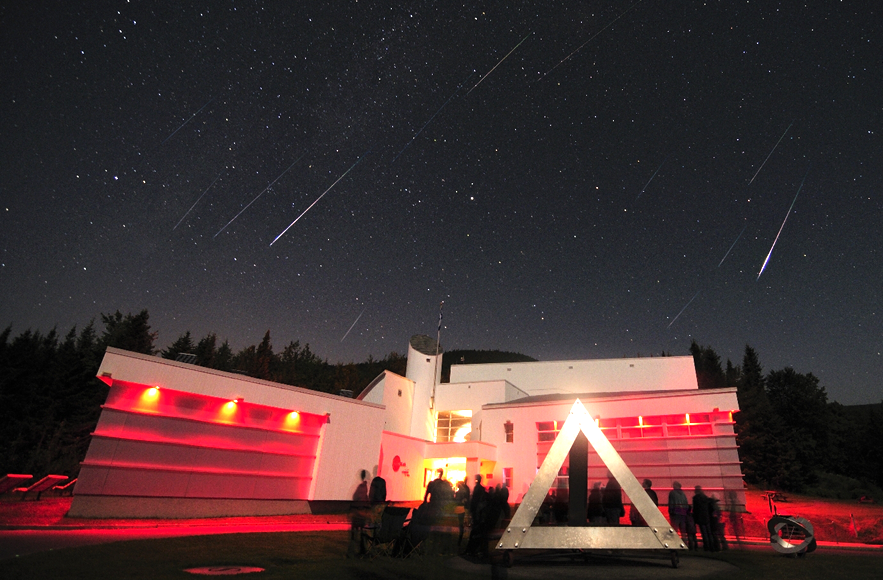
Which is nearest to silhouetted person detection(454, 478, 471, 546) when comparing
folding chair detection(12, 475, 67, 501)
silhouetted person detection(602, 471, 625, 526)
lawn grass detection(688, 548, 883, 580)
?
silhouetted person detection(602, 471, 625, 526)

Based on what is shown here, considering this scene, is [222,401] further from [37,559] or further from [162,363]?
[37,559]

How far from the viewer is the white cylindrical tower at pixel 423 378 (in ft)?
107

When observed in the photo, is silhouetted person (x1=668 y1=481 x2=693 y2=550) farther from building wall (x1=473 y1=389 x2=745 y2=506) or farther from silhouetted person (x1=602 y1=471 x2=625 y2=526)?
building wall (x1=473 y1=389 x2=745 y2=506)

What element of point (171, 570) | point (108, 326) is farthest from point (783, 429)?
point (108, 326)

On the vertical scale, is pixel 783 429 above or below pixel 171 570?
above

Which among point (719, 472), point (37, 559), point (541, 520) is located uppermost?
point (719, 472)

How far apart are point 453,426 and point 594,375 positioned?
451 inches

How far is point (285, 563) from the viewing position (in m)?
8.06

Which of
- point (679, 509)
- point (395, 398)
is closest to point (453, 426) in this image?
point (395, 398)

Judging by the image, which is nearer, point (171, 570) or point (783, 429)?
point (171, 570)

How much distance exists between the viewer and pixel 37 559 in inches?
299

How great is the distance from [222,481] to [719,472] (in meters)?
19.7

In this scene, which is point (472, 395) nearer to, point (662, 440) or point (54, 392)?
point (662, 440)

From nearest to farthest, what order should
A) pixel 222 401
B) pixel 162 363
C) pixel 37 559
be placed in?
1. pixel 37 559
2. pixel 162 363
3. pixel 222 401
